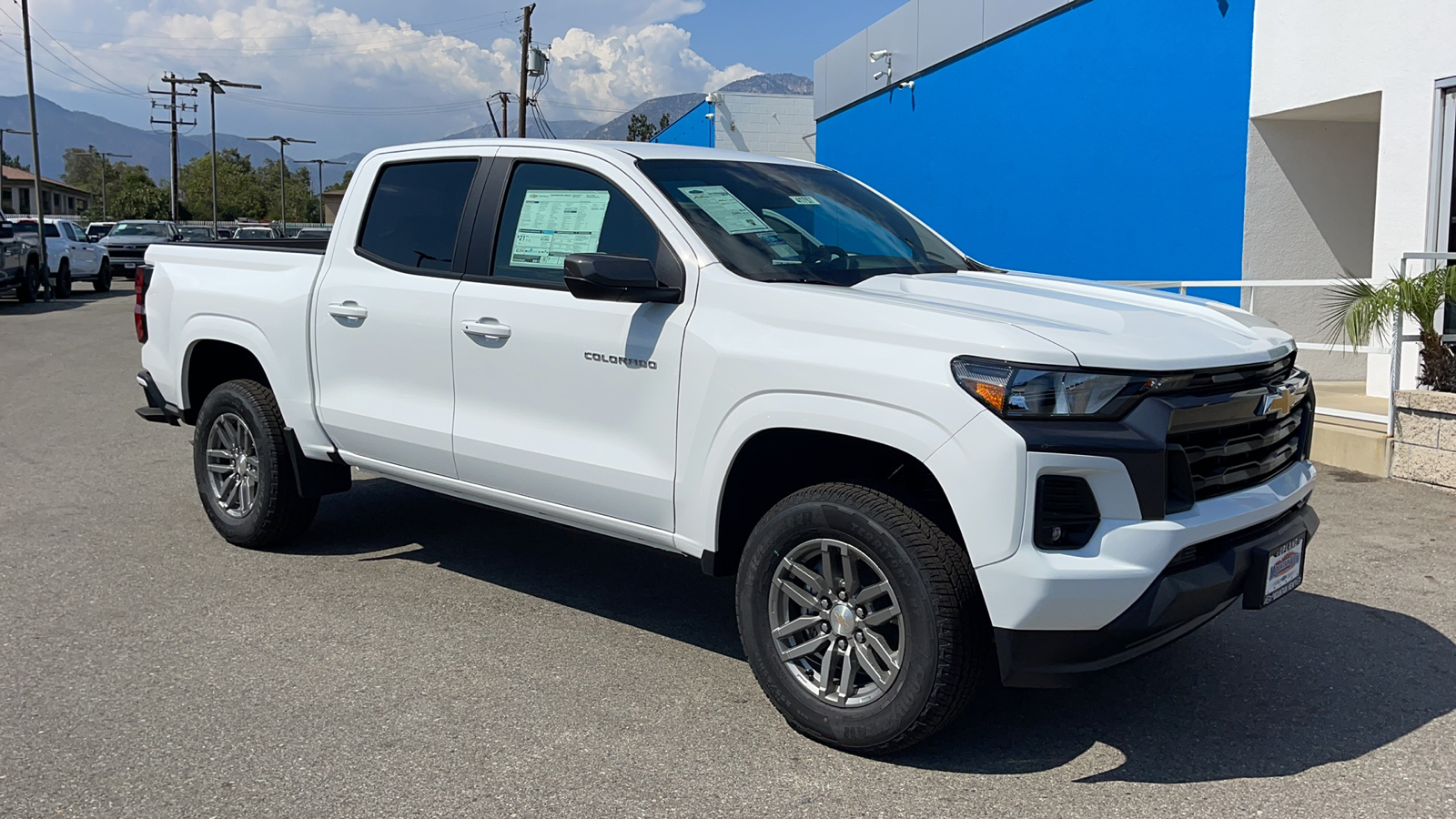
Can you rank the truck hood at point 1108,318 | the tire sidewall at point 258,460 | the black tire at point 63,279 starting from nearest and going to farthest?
the truck hood at point 1108,318 < the tire sidewall at point 258,460 < the black tire at point 63,279

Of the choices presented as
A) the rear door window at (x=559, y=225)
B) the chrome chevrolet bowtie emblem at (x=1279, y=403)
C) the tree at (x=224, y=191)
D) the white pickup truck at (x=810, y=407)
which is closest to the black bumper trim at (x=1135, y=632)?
the white pickup truck at (x=810, y=407)

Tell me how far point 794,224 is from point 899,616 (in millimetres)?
1699

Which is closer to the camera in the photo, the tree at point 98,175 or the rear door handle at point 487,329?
the rear door handle at point 487,329

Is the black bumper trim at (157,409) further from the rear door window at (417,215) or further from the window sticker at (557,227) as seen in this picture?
the window sticker at (557,227)

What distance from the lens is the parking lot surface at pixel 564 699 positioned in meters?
3.58

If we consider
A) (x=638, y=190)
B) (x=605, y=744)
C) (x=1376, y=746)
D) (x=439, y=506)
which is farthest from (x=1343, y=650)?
(x=439, y=506)

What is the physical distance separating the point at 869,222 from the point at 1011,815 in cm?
256

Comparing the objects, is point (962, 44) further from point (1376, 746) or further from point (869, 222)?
point (1376, 746)

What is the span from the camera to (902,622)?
12.0ft

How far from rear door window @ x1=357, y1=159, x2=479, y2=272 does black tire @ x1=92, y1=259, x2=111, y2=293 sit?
1201 inches

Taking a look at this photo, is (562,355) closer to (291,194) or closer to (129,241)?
(129,241)

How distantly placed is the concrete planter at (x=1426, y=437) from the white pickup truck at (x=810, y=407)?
149 inches

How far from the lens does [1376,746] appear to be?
394 centimetres

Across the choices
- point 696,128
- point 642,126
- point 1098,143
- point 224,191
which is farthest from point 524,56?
point 224,191
